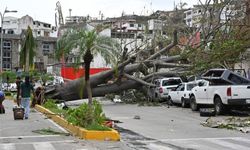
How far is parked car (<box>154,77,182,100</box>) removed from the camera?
35.0m

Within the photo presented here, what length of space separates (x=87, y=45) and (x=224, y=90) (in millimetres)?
9281

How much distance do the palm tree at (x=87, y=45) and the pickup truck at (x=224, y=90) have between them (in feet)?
24.1

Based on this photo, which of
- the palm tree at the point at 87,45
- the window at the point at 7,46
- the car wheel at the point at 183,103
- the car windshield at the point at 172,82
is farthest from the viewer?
the window at the point at 7,46

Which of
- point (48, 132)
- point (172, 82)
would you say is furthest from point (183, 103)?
point (48, 132)

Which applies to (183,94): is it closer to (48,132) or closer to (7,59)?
(48,132)

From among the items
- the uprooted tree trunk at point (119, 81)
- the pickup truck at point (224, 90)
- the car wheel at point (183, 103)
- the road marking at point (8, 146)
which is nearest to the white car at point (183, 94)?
the car wheel at point (183, 103)

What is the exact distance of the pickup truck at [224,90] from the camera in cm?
2220

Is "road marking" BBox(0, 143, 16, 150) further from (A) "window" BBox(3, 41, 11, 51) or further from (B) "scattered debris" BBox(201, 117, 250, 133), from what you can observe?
(A) "window" BBox(3, 41, 11, 51)

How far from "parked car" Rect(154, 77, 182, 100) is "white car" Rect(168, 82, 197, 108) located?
2.28 metres

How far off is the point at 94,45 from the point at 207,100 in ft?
33.1

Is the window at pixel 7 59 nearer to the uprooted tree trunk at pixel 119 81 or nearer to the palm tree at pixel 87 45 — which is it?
the uprooted tree trunk at pixel 119 81

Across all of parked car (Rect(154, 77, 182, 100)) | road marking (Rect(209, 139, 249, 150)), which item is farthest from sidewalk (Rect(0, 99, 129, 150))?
parked car (Rect(154, 77, 182, 100))

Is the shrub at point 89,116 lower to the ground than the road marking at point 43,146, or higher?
higher

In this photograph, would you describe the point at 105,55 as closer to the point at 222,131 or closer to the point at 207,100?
the point at 222,131
